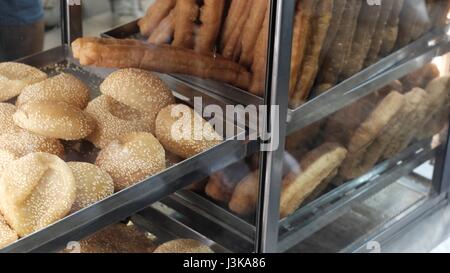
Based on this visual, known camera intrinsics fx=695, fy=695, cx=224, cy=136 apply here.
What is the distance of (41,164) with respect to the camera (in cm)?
110

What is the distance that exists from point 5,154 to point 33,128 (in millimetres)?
72

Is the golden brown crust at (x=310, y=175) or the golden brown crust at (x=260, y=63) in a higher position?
the golden brown crust at (x=260, y=63)

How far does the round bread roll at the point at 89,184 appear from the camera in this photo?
1105 millimetres

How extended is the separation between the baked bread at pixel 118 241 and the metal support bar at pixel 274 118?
10.4 inches

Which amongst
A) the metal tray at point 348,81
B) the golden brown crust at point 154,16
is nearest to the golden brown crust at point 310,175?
the metal tray at point 348,81

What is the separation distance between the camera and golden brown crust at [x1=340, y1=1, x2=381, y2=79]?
1.61 metres

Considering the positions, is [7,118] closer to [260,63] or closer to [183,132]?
[183,132]

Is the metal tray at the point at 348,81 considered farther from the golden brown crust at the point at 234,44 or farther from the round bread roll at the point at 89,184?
the round bread roll at the point at 89,184

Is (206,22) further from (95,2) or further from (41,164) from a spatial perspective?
(41,164)

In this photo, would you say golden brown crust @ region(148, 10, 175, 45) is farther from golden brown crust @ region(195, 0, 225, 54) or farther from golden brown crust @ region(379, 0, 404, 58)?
golden brown crust @ region(379, 0, 404, 58)

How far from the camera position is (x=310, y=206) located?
1677 millimetres

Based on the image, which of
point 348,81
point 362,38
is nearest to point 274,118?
point 348,81

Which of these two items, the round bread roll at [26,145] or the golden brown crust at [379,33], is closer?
the round bread roll at [26,145]
